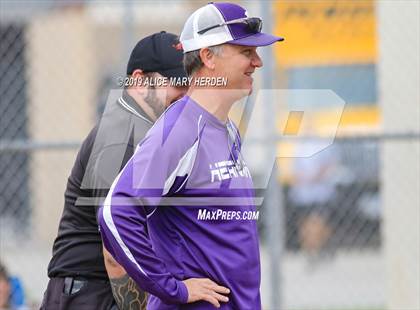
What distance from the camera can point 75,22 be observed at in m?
14.5

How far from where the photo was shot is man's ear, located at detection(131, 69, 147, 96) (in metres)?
4.59

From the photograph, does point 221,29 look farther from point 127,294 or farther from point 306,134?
point 306,134

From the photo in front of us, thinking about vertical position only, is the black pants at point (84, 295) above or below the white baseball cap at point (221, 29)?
below

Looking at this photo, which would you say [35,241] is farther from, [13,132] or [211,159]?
[211,159]

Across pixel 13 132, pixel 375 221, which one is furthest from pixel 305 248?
pixel 13 132

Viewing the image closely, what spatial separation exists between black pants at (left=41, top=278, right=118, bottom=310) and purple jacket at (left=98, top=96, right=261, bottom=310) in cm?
56

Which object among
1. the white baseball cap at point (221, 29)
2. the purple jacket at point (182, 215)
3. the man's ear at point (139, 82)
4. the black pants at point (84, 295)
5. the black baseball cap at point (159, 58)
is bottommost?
the black pants at point (84, 295)

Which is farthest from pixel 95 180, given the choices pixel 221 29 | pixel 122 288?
pixel 221 29

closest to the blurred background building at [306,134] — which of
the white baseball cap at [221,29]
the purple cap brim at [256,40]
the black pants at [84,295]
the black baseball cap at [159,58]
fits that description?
the black baseball cap at [159,58]

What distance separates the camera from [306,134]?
28.7 ft

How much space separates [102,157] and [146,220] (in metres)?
0.55

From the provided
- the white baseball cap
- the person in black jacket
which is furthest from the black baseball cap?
the white baseball cap

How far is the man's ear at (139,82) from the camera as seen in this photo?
4.59 m

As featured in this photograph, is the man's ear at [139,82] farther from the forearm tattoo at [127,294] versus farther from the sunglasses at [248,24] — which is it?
the forearm tattoo at [127,294]
